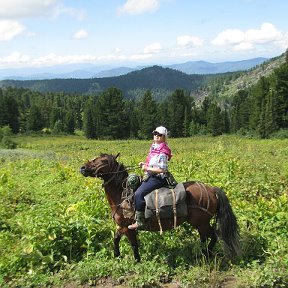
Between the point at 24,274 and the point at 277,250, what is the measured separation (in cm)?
558

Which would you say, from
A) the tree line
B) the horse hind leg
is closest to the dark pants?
the horse hind leg

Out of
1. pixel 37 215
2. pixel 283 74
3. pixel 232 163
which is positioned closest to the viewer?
pixel 37 215

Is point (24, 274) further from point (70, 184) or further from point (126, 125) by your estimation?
point (126, 125)

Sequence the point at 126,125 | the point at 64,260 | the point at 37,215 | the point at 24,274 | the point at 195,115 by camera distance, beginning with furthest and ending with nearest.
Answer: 1. the point at 195,115
2. the point at 126,125
3. the point at 37,215
4. the point at 64,260
5. the point at 24,274

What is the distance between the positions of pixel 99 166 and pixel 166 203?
1706 millimetres

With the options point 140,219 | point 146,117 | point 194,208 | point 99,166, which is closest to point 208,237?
point 194,208

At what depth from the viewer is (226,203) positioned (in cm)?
793

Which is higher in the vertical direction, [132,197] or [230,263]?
[132,197]

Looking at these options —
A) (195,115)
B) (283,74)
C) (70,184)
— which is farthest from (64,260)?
(195,115)

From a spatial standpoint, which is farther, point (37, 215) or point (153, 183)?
point (37, 215)

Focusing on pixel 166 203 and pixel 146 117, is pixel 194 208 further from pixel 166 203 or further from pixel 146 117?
pixel 146 117

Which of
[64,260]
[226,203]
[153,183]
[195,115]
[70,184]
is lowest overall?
[195,115]

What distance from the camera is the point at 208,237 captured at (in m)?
8.20

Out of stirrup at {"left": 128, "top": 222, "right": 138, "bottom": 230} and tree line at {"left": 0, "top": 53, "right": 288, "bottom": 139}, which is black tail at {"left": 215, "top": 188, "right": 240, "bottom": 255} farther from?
tree line at {"left": 0, "top": 53, "right": 288, "bottom": 139}
